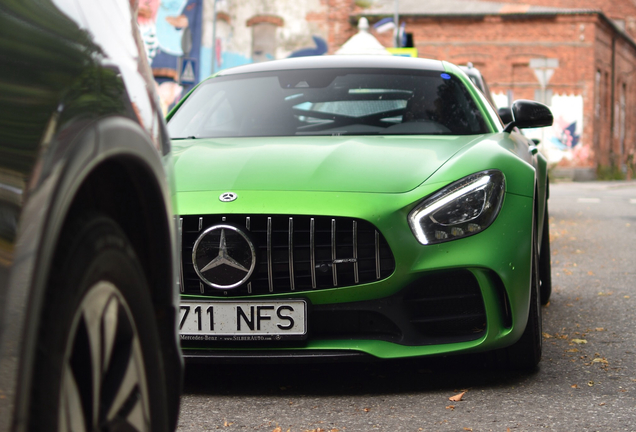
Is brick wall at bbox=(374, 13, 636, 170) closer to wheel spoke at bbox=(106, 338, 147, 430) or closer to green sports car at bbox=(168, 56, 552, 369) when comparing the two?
green sports car at bbox=(168, 56, 552, 369)

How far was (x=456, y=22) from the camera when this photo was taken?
132 ft

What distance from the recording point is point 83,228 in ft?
5.53

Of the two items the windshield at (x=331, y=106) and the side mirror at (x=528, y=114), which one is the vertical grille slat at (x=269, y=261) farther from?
the side mirror at (x=528, y=114)

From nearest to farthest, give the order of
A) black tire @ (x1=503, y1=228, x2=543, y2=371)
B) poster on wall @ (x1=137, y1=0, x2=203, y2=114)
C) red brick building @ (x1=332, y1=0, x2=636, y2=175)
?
black tire @ (x1=503, y1=228, x2=543, y2=371) < poster on wall @ (x1=137, y1=0, x2=203, y2=114) < red brick building @ (x1=332, y1=0, x2=636, y2=175)

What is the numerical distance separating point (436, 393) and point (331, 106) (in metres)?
1.93

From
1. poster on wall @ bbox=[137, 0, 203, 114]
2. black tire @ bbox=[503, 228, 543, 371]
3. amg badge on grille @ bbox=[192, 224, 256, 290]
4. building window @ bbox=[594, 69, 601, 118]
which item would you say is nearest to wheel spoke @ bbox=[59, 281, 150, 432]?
amg badge on grille @ bbox=[192, 224, 256, 290]

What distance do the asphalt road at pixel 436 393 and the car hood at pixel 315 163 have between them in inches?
32.0

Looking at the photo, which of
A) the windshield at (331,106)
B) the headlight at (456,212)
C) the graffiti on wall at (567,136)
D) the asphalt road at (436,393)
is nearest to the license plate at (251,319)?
the asphalt road at (436,393)

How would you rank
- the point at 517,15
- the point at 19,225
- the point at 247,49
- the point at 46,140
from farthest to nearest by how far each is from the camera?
the point at 517,15 < the point at 247,49 < the point at 46,140 < the point at 19,225

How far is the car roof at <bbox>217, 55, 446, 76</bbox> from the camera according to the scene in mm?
5270

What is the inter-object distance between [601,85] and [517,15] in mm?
4978

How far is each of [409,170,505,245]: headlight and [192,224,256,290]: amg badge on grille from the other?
64 centimetres

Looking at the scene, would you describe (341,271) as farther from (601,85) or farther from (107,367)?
(601,85)

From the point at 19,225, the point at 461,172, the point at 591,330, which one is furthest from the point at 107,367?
the point at 591,330
